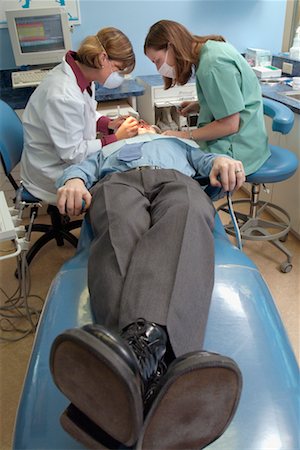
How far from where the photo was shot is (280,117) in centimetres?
180

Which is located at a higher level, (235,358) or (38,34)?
(38,34)

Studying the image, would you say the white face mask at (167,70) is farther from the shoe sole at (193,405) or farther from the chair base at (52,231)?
the shoe sole at (193,405)

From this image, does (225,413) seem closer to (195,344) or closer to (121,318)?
(195,344)

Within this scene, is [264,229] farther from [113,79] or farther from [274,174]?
[113,79]

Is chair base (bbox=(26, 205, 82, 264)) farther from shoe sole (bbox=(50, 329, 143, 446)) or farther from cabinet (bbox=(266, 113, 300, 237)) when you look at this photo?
shoe sole (bbox=(50, 329, 143, 446))

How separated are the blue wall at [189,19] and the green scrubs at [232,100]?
1354 millimetres

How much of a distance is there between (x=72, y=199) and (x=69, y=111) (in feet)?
1.79

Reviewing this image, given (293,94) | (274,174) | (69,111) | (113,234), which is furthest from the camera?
(293,94)

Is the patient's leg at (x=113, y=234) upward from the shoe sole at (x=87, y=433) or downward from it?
upward

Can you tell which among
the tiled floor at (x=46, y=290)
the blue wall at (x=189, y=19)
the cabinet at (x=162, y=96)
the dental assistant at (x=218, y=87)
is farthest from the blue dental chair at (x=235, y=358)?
the blue wall at (x=189, y=19)

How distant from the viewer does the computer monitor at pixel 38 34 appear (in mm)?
2400

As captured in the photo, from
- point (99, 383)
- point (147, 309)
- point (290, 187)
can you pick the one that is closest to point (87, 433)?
point (99, 383)

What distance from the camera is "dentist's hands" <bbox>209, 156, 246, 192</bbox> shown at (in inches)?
53.6

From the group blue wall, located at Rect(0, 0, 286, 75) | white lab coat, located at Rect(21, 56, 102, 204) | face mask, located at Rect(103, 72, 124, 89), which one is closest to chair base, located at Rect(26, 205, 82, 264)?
white lab coat, located at Rect(21, 56, 102, 204)
